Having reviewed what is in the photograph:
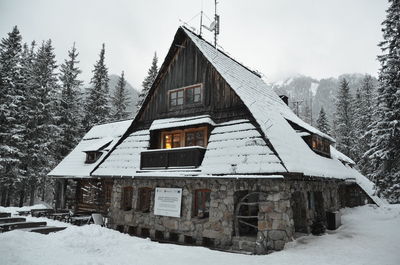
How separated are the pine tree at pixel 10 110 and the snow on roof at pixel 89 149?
4787 millimetres

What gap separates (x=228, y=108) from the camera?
1400cm

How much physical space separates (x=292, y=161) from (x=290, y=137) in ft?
8.83

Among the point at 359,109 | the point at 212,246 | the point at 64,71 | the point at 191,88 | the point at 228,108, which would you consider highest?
the point at 64,71

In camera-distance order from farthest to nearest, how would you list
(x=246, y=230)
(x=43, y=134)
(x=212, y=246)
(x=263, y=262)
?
(x=43, y=134) < (x=246, y=230) < (x=212, y=246) < (x=263, y=262)

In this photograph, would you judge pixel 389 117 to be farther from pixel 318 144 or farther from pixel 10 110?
pixel 10 110

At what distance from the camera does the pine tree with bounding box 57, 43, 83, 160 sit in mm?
32938

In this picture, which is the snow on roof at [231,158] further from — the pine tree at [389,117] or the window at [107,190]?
the pine tree at [389,117]

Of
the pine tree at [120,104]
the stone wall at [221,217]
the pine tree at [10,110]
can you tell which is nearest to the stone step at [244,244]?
the stone wall at [221,217]

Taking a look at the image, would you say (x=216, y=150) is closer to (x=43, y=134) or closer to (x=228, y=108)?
(x=228, y=108)

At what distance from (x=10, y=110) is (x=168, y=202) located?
66.7 feet

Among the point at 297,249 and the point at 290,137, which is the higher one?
the point at 290,137

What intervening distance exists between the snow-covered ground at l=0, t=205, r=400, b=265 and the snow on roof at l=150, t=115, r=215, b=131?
6.15 m

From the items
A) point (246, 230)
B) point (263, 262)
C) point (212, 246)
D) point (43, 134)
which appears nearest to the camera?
point (263, 262)

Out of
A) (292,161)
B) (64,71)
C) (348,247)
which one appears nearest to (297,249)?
(348,247)
